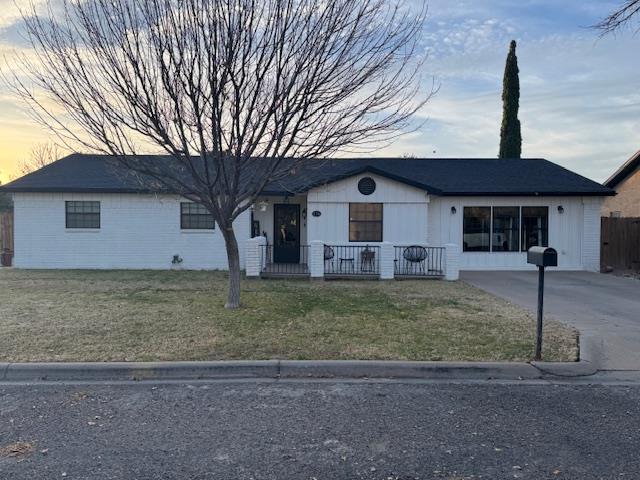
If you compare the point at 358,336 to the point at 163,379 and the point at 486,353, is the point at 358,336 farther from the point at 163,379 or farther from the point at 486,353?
the point at 163,379

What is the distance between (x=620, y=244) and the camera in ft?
Answer: 60.0

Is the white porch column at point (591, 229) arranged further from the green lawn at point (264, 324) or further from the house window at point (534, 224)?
the green lawn at point (264, 324)

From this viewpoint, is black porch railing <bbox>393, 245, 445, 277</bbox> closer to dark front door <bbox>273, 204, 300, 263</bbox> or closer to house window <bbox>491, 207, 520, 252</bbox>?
house window <bbox>491, 207, 520, 252</bbox>

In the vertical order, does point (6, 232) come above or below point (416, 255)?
above

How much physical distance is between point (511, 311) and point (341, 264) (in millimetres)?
6955

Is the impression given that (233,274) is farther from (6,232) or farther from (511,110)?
(511,110)

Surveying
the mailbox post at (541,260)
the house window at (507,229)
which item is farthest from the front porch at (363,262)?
the mailbox post at (541,260)

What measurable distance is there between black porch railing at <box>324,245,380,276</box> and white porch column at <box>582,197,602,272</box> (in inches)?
296

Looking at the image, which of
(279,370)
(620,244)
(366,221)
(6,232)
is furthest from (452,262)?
(6,232)

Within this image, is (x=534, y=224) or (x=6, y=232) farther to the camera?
(x=6, y=232)

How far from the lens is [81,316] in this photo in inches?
337

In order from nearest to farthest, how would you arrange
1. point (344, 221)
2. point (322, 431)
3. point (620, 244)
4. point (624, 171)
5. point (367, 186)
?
point (322, 431) → point (367, 186) → point (344, 221) → point (620, 244) → point (624, 171)

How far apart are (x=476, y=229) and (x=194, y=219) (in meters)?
9.62

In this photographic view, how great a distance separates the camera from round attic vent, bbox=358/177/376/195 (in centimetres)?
1595
